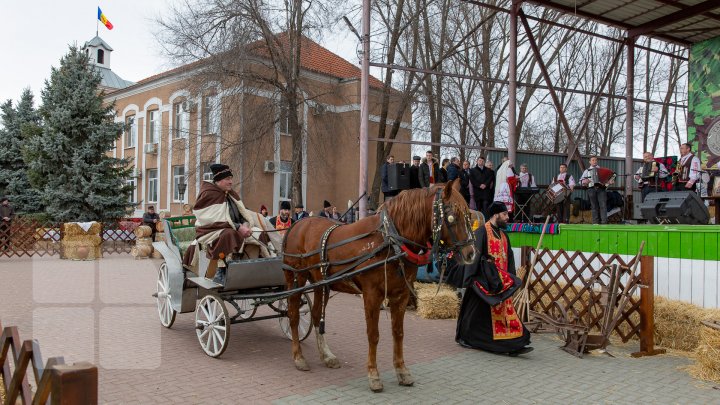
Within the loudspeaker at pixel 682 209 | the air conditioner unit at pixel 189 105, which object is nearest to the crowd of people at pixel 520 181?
the loudspeaker at pixel 682 209

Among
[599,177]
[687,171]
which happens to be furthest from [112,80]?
[687,171]

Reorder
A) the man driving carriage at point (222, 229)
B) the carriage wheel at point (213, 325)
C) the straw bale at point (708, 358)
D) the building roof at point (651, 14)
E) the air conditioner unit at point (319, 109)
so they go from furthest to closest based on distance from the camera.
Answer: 1. the air conditioner unit at point (319, 109)
2. the building roof at point (651, 14)
3. the man driving carriage at point (222, 229)
4. the carriage wheel at point (213, 325)
5. the straw bale at point (708, 358)

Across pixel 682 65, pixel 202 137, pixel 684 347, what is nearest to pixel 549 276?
pixel 684 347

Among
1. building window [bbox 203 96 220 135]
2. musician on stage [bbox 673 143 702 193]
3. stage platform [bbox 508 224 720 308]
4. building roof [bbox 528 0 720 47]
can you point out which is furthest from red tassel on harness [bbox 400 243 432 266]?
building window [bbox 203 96 220 135]

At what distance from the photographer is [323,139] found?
2383 cm

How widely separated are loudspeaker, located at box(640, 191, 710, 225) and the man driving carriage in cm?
782

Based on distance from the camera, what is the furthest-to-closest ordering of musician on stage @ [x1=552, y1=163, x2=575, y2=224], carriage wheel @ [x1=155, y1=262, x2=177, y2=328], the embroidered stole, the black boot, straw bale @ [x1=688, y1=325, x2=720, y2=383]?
musician on stage @ [x1=552, y1=163, x2=575, y2=224] → carriage wheel @ [x1=155, y1=262, x2=177, y2=328] → the embroidered stole → the black boot → straw bale @ [x1=688, y1=325, x2=720, y2=383]

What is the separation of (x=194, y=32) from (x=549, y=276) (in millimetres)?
17275

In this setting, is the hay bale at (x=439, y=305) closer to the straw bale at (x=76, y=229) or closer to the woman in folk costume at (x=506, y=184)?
the woman in folk costume at (x=506, y=184)

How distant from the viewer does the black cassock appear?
7062 millimetres

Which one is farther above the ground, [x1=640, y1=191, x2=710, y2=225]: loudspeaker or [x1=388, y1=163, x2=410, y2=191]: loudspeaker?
[x1=388, y1=163, x2=410, y2=191]: loudspeaker

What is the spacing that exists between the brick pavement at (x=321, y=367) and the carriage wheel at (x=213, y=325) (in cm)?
17

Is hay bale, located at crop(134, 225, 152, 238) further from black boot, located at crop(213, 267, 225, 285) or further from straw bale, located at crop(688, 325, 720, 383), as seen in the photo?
straw bale, located at crop(688, 325, 720, 383)

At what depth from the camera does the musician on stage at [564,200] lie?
13.8 meters
